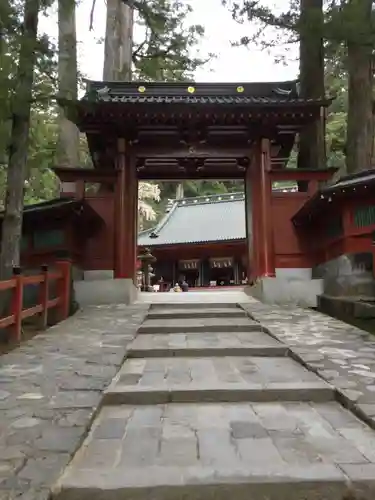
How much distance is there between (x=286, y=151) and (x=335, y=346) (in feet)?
23.8

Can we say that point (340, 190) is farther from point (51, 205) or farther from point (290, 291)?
point (51, 205)

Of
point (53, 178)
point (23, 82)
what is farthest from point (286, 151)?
point (53, 178)

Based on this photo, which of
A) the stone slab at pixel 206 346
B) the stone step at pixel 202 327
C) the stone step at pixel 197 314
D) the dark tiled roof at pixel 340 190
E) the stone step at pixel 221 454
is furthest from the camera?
the stone step at pixel 197 314

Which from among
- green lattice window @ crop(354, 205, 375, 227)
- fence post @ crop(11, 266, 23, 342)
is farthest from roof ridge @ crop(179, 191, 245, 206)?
fence post @ crop(11, 266, 23, 342)

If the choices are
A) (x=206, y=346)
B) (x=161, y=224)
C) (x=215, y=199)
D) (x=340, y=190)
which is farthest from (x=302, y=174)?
(x=215, y=199)

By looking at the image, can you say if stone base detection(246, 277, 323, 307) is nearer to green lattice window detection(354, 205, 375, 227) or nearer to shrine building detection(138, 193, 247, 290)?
green lattice window detection(354, 205, 375, 227)

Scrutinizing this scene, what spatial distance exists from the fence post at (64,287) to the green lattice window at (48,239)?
99 cm

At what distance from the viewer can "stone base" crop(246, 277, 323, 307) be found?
371 inches

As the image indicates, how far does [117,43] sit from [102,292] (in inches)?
341

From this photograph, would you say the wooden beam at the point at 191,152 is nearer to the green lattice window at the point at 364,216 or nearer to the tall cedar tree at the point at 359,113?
the tall cedar tree at the point at 359,113

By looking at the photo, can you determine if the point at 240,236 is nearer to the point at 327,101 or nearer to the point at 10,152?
the point at 327,101

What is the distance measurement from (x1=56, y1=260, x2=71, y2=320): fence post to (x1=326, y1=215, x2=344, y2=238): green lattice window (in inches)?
194

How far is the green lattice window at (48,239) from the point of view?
9034 millimetres

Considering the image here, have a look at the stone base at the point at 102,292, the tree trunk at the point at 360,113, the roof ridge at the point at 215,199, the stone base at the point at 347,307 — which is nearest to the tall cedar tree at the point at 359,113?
the tree trunk at the point at 360,113
